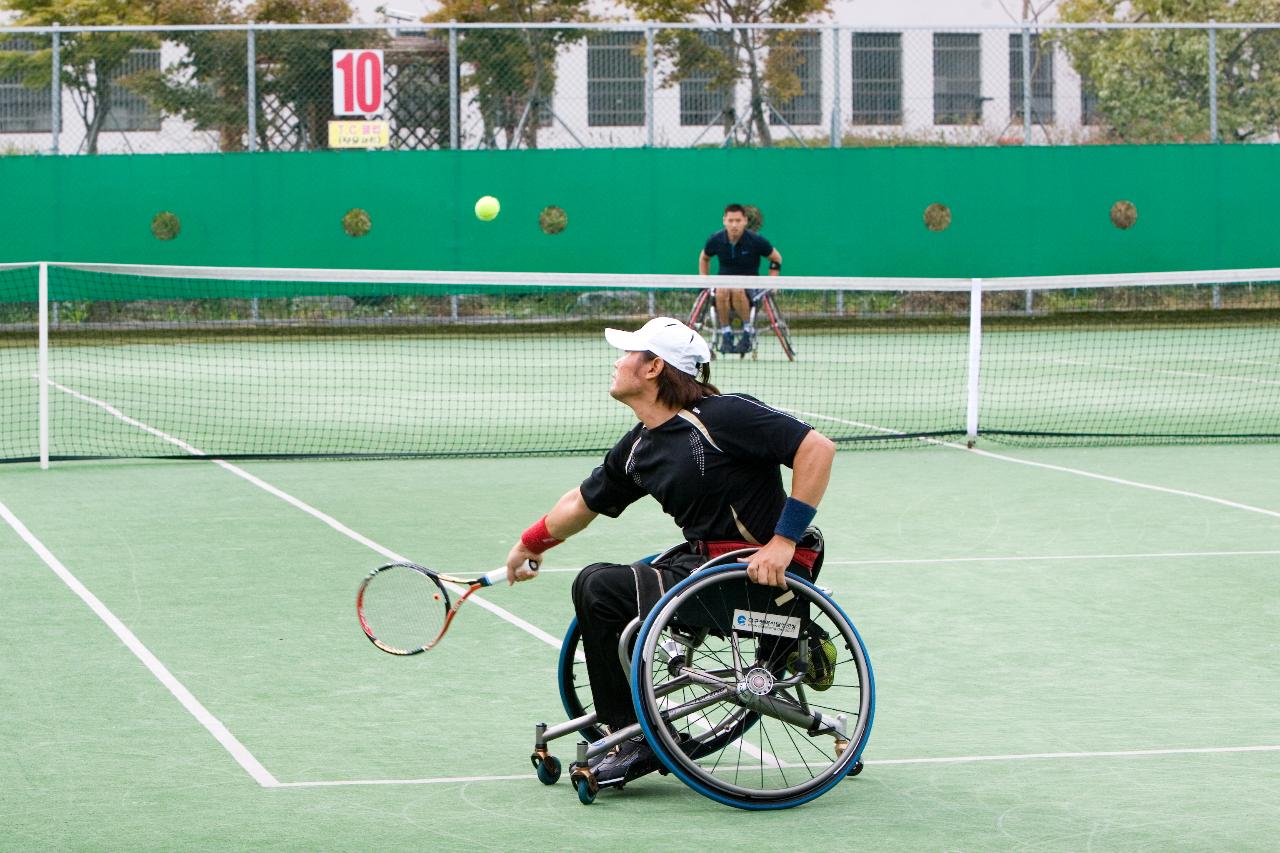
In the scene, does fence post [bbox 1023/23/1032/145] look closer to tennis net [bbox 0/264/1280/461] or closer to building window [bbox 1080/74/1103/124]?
building window [bbox 1080/74/1103/124]

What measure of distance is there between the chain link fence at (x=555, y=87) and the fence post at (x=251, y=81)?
0.04 metres

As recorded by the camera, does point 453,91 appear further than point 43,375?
Yes

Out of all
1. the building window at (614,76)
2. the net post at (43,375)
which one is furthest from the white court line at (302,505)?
the building window at (614,76)

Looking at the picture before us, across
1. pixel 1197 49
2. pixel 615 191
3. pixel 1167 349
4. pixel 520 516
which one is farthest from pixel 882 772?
pixel 1197 49

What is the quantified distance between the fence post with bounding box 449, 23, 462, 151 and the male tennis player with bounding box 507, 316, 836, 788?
18285 mm

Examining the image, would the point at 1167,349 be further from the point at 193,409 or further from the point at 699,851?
the point at 699,851

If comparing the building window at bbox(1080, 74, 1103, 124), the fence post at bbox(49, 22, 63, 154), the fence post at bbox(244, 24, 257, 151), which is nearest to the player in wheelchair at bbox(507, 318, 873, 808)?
the fence post at bbox(244, 24, 257, 151)

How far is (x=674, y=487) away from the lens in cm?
484

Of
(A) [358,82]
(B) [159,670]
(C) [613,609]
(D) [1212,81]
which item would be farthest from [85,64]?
(C) [613,609]

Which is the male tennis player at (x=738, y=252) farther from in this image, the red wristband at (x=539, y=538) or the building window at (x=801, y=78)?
the red wristband at (x=539, y=538)

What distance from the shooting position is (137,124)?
74.4ft

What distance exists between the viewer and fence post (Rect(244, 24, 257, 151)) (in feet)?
73.5

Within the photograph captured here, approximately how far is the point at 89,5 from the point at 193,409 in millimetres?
17841

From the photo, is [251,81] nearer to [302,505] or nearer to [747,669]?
[302,505]
